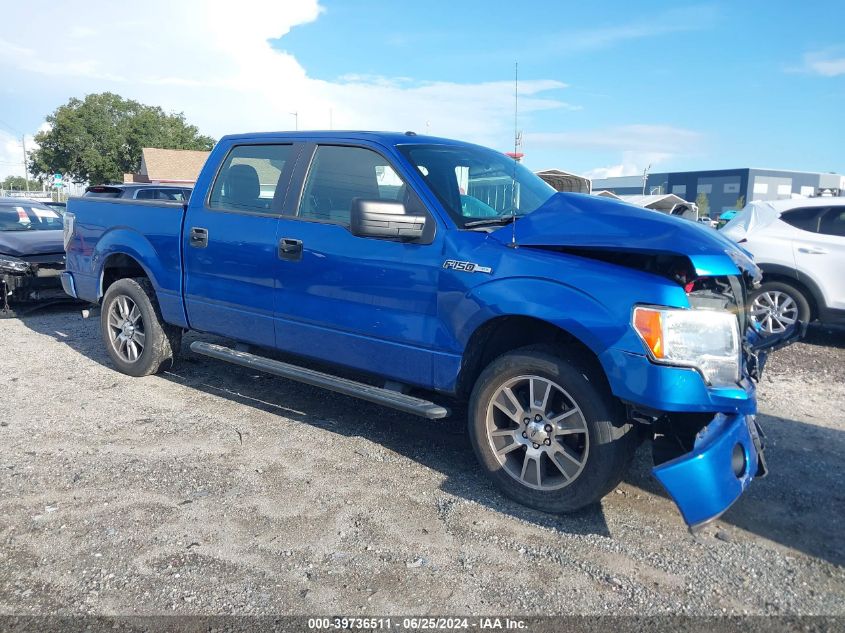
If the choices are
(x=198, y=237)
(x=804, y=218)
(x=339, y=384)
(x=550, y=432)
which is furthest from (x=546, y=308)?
(x=804, y=218)

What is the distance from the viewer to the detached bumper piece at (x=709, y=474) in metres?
2.81

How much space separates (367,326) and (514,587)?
5.82ft

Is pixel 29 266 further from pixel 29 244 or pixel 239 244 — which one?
pixel 239 244

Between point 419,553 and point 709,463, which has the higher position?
point 709,463

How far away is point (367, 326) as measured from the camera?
13.2 feet

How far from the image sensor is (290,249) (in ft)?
14.1

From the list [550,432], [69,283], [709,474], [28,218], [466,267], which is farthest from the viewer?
[28,218]

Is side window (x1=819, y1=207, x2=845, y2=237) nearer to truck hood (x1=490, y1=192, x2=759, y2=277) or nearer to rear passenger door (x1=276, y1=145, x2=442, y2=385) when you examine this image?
truck hood (x1=490, y1=192, x2=759, y2=277)

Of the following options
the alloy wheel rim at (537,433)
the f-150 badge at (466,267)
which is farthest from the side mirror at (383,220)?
the alloy wheel rim at (537,433)

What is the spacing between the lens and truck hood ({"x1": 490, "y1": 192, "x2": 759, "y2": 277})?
3.09 metres

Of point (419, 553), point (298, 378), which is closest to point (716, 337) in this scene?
point (419, 553)

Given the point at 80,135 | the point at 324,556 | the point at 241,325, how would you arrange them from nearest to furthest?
1. the point at 324,556
2. the point at 241,325
3. the point at 80,135

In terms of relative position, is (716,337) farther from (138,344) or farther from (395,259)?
(138,344)

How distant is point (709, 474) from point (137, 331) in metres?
4.72
